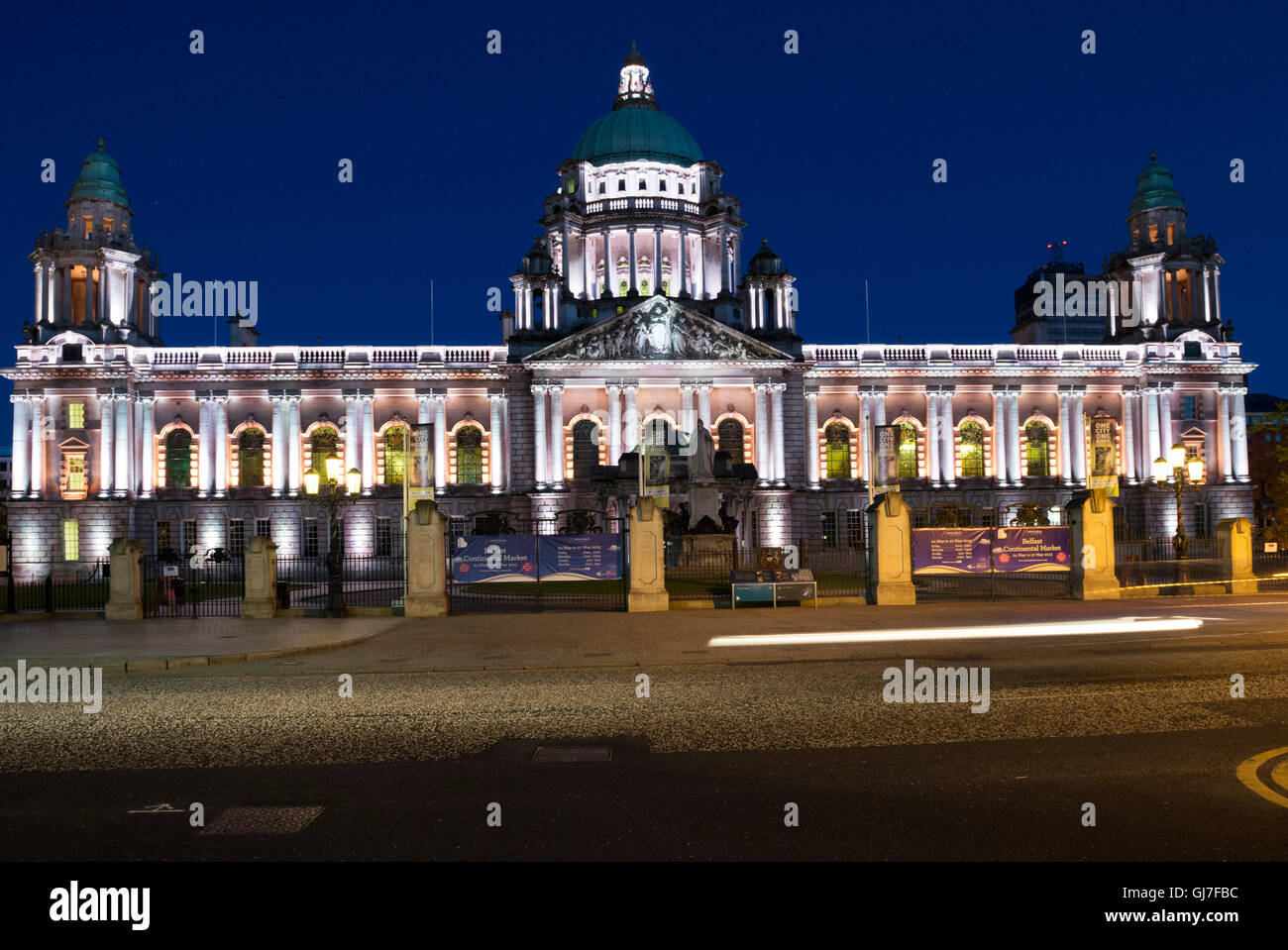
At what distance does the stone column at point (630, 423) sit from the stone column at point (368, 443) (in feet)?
53.7

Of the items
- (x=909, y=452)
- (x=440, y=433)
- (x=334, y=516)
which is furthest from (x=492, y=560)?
(x=909, y=452)

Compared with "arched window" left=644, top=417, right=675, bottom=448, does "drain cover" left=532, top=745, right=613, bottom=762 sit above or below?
below

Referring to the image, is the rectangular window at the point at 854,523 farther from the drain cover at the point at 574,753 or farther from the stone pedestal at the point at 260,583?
the drain cover at the point at 574,753

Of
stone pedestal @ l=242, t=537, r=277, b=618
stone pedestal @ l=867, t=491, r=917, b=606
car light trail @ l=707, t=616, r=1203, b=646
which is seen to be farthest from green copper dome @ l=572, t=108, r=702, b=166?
car light trail @ l=707, t=616, r=1203, b=646

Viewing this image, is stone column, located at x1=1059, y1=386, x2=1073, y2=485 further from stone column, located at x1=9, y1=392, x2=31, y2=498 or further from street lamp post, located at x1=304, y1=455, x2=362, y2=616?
stone column, located at x1=9, y1=392, x2=31, y2=498

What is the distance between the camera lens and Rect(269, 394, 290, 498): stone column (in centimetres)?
6775

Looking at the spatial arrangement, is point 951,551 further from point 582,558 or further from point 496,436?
point 496,436

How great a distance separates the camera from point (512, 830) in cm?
792

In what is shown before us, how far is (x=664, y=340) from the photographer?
66.4 m

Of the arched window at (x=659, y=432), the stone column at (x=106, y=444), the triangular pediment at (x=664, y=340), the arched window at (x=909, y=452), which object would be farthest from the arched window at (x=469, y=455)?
the arched window at (x=909, y=452)

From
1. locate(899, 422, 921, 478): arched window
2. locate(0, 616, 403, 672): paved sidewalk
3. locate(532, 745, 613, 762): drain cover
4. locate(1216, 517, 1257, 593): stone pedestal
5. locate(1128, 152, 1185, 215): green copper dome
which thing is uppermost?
locate(1128, 152, 1185, 215): green copper dome

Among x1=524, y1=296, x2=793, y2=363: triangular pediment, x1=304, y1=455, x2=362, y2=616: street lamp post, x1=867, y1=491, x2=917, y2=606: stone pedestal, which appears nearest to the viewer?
x1=304, y1=455, x2=362, y2=616: street lamp post

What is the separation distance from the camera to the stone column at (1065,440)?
71.9m

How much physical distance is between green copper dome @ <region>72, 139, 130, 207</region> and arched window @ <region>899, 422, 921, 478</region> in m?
53.4
